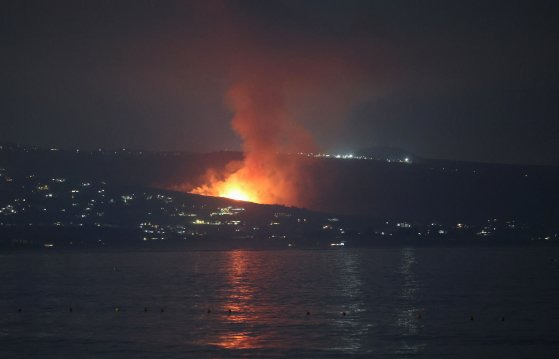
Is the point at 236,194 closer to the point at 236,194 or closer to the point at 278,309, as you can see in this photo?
the point at 236,194

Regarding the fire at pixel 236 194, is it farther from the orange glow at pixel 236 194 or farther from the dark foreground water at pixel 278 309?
the dark foreground water at pixel 278 309

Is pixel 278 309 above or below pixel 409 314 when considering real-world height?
above

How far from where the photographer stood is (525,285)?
5359cm

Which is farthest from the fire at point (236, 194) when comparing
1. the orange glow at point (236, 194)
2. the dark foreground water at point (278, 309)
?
the dark foreground water at point (278, 309)

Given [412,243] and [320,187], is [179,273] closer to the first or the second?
[412,243]

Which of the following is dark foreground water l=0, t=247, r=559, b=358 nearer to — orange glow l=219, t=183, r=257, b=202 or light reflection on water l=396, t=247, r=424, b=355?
light reflection on water l=396, t=247, r=424, b=355

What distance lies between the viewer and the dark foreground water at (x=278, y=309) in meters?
30.5

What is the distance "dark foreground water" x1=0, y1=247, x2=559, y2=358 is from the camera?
100ft

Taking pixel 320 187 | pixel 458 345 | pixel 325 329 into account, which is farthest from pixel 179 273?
pixel 320 187

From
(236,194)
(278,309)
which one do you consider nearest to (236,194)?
(236,194)

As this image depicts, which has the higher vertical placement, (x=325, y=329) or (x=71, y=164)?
(x=71, y=164)

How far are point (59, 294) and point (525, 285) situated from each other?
1061 inches

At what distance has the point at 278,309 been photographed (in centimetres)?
4100

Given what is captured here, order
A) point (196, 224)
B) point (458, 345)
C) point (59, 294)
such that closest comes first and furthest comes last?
point (458, 345) < point (59, 294) < point (196, 224)
